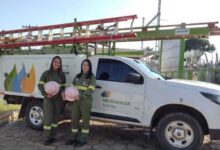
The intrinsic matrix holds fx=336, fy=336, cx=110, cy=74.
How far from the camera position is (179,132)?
6625 millimetres

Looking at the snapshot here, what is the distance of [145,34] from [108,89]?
228 centimetres

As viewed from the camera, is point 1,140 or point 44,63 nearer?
point 1,140

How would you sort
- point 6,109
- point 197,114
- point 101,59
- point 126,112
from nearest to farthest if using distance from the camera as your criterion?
point 197,114, point 126,112, point 101,59, point 6,109

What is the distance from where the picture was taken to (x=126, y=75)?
7.28 meters

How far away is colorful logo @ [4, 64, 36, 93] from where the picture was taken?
8719 millimetres

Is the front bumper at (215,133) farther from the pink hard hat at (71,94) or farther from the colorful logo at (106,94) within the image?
the pink hard hat at (71,94)

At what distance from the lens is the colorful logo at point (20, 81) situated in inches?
343

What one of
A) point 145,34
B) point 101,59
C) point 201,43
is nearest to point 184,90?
point 101,59

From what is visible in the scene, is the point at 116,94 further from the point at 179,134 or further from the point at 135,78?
the point at 179,134

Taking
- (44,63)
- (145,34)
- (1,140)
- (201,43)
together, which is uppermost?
(201,43)

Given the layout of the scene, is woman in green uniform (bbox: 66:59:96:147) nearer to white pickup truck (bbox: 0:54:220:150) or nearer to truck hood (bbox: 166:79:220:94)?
white pickup truck (bbox: 0:54:220:150)

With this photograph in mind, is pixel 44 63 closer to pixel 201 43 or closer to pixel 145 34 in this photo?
pixel 145 34

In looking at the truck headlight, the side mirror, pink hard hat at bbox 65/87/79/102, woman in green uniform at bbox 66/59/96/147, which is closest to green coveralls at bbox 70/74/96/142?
woman in green uniform at bbox 66/59/96/147

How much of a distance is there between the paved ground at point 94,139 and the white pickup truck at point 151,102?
50cm
